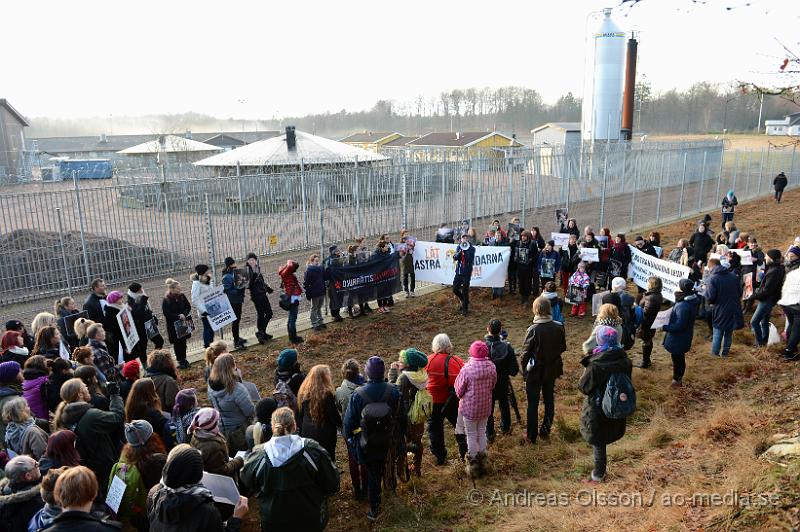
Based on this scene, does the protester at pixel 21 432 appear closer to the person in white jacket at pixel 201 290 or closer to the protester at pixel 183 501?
the protester at pixel 183 501

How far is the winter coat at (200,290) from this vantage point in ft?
33.6

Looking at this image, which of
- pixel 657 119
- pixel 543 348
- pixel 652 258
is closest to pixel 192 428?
pixel 543 348

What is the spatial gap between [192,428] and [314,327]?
24.0ft

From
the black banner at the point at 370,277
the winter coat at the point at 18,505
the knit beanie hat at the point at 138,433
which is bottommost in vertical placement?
the black banner at the point at 370,277

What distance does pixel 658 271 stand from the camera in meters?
12.4

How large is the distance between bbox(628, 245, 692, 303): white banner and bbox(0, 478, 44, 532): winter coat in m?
10.5

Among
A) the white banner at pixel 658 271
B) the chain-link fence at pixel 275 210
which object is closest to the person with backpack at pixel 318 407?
the chain-link fence at pixel 275 210

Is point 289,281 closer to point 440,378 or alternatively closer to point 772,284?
point 440,378

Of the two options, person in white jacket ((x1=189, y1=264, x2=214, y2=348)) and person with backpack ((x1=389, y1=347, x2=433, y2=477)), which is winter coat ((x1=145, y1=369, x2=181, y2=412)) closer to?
person with backpack ((x1=389, y1=347, x2=433, y2=477))

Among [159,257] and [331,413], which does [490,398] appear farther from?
[159,257]

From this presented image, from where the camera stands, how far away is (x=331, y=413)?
5.80 m

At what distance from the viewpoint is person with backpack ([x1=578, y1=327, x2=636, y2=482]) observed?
573 cm

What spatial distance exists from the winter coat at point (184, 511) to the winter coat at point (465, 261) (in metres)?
9.58

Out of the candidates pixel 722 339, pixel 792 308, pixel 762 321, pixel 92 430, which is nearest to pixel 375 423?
pixel 92 430
